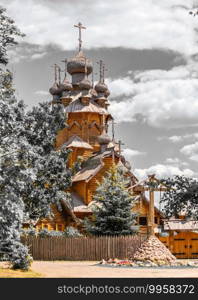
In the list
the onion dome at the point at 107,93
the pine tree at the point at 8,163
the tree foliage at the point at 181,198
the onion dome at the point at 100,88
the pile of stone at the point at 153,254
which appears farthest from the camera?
the onion dome at the point at 107,93

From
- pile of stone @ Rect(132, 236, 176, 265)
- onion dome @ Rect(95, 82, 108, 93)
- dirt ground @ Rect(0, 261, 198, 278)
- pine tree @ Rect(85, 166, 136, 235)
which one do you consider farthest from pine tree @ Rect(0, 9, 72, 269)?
onion dome @ Rect(95, 82, 108, 93)

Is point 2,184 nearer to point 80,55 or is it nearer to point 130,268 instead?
point 130,268

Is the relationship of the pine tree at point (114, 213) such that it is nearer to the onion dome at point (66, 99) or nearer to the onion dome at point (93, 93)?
the onion dome at point (66, 99)

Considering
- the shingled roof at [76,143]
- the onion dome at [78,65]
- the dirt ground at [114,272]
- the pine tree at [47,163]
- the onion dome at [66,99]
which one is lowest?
the dirt ground at [114,272]

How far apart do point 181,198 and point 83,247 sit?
28.1 metres

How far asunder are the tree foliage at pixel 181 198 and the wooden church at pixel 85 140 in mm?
Answer: 37769

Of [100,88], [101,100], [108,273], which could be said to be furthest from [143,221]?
[108,273]

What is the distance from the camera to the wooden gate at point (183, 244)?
56884mm

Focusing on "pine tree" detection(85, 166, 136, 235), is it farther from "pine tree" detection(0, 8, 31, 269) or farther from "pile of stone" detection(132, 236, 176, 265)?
"pine tree" detection(0, 8, 31, 269)

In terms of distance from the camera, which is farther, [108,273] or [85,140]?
[85,140]

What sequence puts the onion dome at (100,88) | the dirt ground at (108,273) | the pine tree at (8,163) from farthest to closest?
the onion dome at (100,88) → the dirt ground at (108,273) → the pine tree at (8,163)

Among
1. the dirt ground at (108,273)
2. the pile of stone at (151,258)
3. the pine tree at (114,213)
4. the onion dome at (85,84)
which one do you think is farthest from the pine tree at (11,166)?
the onion dome at (85,84)

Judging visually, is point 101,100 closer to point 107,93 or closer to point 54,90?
point 107,93

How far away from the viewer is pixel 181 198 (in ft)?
49.2
